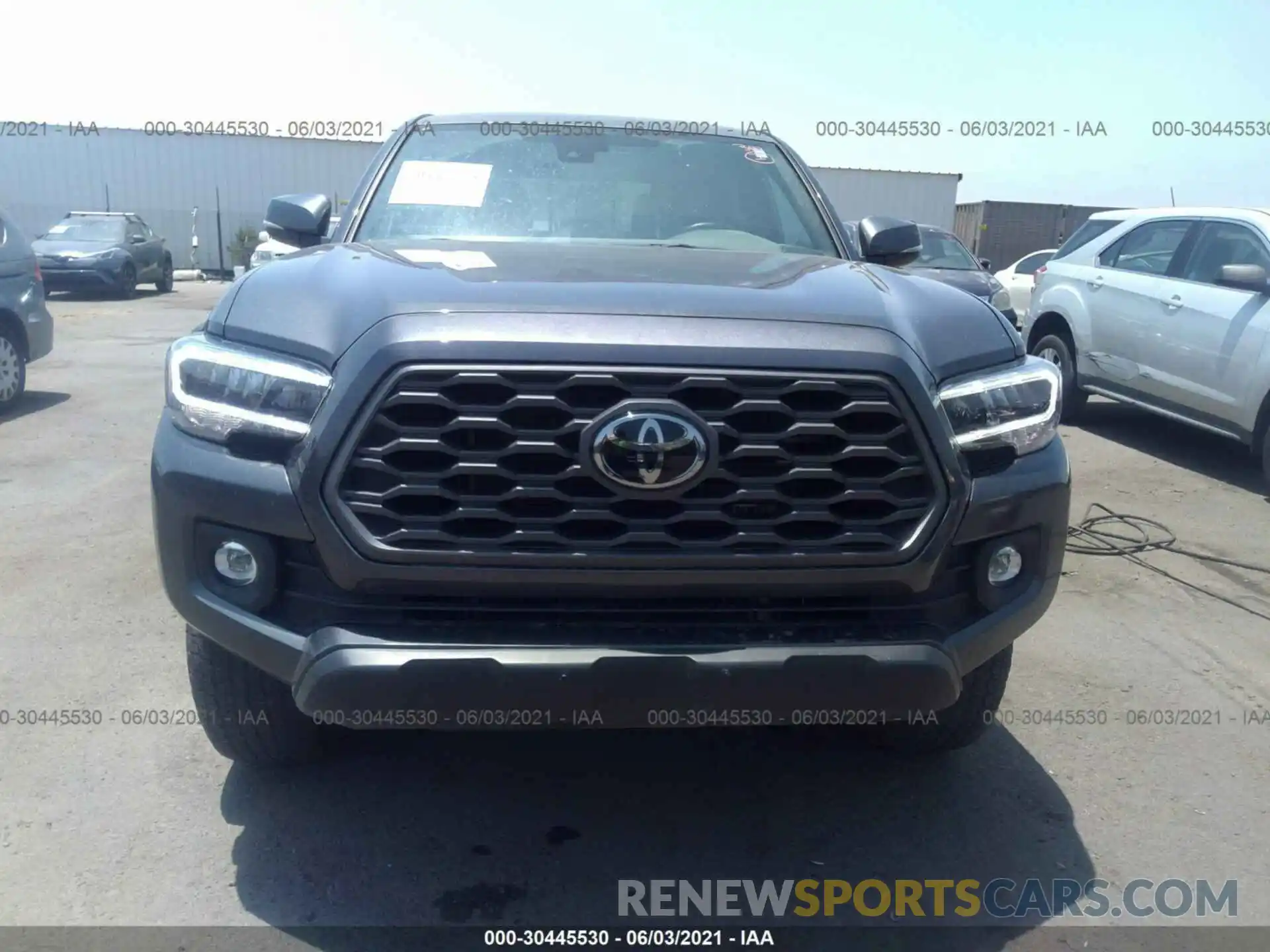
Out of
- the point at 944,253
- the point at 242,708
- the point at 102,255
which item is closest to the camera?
the point at 242,708

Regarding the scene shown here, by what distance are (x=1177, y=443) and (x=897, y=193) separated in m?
21.3

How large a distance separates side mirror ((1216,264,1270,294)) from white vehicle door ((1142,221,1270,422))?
6cm

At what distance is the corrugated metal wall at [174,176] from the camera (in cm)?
2766

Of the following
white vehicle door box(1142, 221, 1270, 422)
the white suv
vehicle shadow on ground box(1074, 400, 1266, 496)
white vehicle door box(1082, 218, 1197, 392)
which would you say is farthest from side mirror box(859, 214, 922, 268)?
white vehicle door box(1082, 218, 1197, 392)

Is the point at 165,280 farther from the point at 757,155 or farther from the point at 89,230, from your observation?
the point at 757,155

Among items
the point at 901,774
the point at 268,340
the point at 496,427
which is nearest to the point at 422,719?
the point at 496,427

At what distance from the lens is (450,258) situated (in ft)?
9.44

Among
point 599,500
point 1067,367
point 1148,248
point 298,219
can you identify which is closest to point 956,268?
point 1067,367

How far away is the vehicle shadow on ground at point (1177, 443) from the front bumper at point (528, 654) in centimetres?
543

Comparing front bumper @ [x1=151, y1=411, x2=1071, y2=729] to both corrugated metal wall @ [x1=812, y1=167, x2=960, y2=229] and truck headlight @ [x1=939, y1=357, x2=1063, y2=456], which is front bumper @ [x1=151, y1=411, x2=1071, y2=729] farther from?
corrugated metal wall @ [x1=812, y1=167, x2=960, y2=229]

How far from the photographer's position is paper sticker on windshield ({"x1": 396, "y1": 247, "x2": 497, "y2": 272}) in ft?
8.99

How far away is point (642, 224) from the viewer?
144 inches
